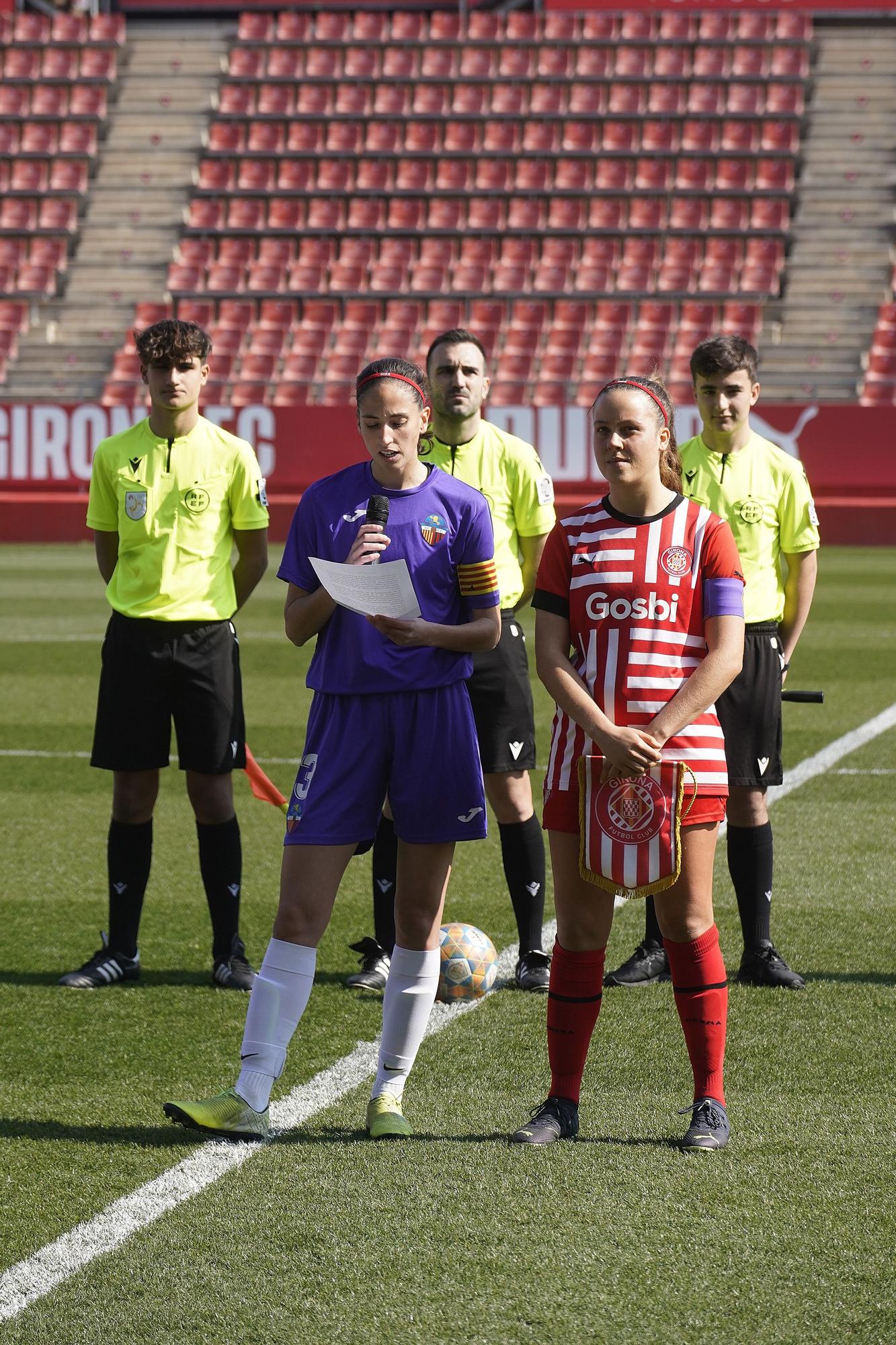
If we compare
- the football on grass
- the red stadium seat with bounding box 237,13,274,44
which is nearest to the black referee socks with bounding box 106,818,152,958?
the football on grass

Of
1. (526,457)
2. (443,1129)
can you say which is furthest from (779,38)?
(443,1129)

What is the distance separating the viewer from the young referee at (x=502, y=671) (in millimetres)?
5242

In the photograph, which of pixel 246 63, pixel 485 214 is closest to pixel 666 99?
pixel 485 214

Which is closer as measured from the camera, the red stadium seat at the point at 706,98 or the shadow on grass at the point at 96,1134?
the shadow on grass at the point at 96,1134

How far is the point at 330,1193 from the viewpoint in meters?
3.60

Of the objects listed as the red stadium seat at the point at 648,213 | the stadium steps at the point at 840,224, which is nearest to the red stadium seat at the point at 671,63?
the stadium steps at the point at 840,224

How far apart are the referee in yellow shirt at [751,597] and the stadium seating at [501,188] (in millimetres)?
21291

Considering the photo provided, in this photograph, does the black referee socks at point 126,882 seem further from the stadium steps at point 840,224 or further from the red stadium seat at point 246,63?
the red stadium seat at point 246,63

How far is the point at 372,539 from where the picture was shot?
12.4 ft

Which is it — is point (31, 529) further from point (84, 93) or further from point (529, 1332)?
point (529, 1332)

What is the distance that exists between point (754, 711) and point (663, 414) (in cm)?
162

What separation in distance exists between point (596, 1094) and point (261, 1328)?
4.66ft

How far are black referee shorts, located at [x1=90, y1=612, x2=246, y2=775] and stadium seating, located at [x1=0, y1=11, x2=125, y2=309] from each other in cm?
2635

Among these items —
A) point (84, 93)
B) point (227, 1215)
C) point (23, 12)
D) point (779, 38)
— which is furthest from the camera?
point (23, 12)
